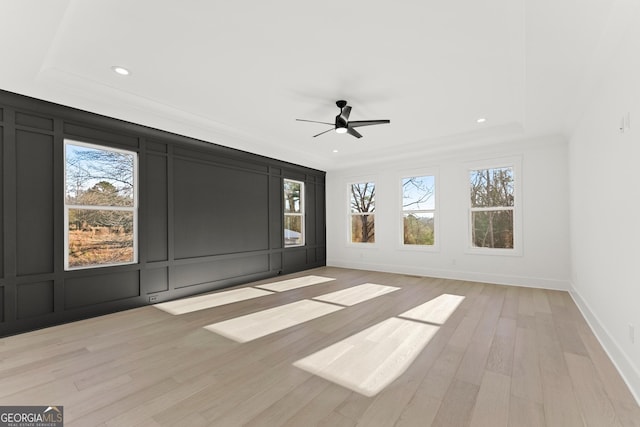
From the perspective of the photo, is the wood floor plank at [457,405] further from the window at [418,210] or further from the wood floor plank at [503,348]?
the window at [418,210]

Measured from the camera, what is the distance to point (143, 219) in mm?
4160

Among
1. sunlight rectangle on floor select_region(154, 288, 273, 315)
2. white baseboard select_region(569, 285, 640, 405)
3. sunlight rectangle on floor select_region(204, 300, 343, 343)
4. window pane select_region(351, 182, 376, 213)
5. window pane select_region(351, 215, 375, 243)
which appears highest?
window pane select_region(351, 182, 376, 213)

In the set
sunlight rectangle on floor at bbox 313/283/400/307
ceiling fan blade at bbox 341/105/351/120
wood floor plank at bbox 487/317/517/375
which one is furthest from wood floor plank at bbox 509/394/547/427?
ceiling fan blade at bbox 341/105/351/120

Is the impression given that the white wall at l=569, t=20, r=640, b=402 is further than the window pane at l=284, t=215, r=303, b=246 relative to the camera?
No

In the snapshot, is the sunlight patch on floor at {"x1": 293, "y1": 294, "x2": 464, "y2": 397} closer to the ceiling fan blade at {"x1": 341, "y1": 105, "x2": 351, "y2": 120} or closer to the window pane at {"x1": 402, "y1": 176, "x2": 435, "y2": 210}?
the ceiling fan blade at {"x1": 341, "y1": 105, "x2": 351, "y2": 120}

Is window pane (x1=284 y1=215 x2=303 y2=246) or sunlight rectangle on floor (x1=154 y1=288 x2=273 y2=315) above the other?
window pane (x1=284 y1=215 x2=303 y2=246)

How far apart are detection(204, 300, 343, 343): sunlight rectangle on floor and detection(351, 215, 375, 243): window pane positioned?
3.34 m

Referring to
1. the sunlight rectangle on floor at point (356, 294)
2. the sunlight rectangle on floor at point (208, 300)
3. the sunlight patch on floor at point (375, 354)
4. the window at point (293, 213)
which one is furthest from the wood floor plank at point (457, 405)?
the window at point (293, 213)

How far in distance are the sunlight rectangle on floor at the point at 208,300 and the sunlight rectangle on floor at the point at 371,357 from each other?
214 cm

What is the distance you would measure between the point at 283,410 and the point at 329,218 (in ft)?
20.0

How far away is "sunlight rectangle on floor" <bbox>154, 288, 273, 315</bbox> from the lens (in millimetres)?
3953

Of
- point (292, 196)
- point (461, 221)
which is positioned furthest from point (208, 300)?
point (461, 221)

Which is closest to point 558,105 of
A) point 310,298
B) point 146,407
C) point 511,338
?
point 511,338

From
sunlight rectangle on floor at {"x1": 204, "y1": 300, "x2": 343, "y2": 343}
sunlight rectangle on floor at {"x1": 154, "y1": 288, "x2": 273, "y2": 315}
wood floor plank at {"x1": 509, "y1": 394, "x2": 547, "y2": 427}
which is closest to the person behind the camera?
wood floor plank at {"x1": 509, "y1": 394, "x2": 547, "y2": 427}
